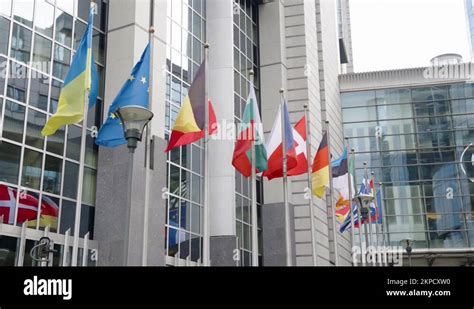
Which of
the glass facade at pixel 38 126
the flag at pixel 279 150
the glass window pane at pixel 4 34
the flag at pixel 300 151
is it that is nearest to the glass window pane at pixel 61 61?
the glass facade at pixel 38 126

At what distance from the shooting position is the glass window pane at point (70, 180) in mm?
18562

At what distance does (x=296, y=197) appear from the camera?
31234mm

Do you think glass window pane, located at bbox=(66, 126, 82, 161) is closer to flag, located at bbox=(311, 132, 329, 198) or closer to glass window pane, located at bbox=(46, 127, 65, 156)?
glass window pane, located at bbox=(46, 127, 65, 156)

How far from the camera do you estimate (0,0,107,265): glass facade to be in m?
16.8

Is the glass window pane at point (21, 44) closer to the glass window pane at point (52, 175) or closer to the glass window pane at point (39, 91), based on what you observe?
the glass window pane at point (39, 91)

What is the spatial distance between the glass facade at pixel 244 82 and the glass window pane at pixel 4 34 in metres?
13.7

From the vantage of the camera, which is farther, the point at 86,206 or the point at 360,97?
the point at 360,97

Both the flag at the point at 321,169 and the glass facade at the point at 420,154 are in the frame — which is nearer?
the flag at the point at 321,169

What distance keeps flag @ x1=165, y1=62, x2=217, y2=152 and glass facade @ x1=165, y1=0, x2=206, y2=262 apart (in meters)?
6.39
